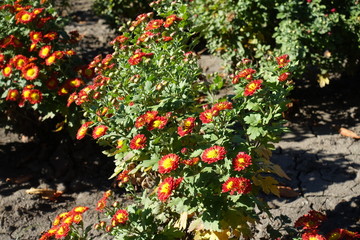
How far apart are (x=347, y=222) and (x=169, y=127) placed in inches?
57.3

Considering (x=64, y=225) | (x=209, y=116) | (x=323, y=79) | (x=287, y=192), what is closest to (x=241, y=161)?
(x=209, y=116)

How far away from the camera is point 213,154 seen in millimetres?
1907

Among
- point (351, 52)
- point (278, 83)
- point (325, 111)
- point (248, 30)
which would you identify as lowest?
point (325, 111)

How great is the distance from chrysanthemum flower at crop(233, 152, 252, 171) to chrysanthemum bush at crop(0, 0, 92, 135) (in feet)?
5.86

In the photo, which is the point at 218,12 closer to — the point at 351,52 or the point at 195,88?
the point at 351,52

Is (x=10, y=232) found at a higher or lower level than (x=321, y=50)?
lower

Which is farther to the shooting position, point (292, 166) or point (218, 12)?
point (218, 12)

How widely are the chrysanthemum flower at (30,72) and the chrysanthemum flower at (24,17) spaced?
33 centimetres

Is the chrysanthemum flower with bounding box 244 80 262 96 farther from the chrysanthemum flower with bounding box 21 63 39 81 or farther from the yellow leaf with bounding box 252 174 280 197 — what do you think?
the chrysanthemum flower with bounding box 21 63 39 81

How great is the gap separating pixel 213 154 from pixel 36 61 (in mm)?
2167

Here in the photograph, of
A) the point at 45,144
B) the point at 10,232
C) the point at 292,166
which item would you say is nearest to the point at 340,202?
the point at 292,166

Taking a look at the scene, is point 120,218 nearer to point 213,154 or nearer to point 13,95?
point 213,154

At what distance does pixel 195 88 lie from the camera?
259 centimetres

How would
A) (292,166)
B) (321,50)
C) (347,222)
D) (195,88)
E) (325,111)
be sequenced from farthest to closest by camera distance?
1. (325,111)
2. (321,50)
3. (292,166)
4. (347,222)
5. (195,88)
